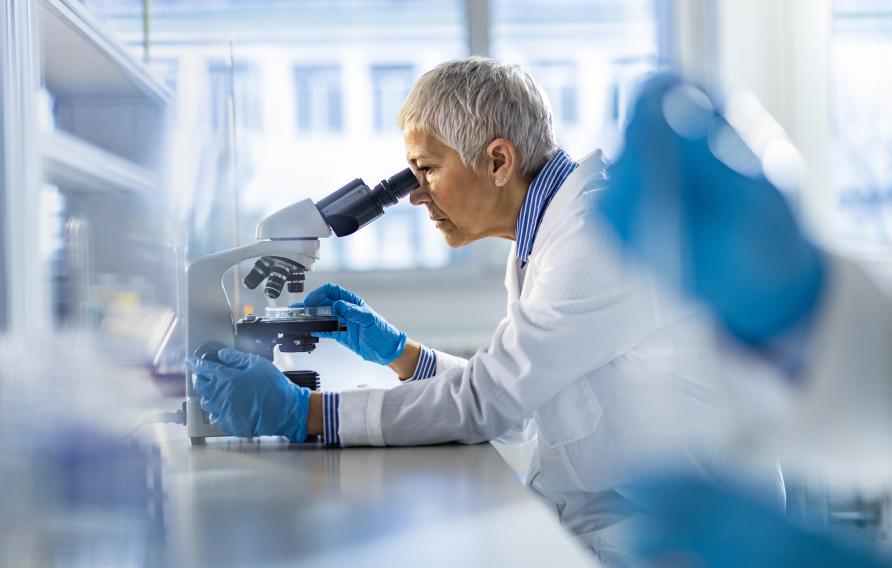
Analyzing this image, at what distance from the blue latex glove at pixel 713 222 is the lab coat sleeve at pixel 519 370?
0.98 m

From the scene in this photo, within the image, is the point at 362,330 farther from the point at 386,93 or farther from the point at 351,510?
the point at 386,93

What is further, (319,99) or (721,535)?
(319,99)

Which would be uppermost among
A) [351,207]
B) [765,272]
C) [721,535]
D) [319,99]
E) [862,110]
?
[319,99]

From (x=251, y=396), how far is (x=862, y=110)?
314cm

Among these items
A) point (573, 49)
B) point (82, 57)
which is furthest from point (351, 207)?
point (573, 49)

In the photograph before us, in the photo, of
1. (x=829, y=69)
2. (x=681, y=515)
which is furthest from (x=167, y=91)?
(x=829, y=69)

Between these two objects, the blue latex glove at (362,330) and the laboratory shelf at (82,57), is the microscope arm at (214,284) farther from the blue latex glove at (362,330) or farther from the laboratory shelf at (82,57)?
the laboratory shelf at (82,57)

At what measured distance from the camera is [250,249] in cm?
144

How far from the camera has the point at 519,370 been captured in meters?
1.35

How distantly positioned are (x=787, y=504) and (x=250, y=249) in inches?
45.2

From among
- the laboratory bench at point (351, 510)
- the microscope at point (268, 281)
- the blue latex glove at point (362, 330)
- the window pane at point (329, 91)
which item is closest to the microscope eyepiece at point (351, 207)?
the microscope at point (268, 281)

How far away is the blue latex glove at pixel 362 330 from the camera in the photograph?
5.54 feet

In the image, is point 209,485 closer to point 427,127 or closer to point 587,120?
point 427,127

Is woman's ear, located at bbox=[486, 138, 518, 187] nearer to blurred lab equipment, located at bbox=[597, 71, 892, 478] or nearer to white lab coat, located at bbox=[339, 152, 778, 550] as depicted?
white lab coat, located at bbox=[339, 152, 778, 550]
